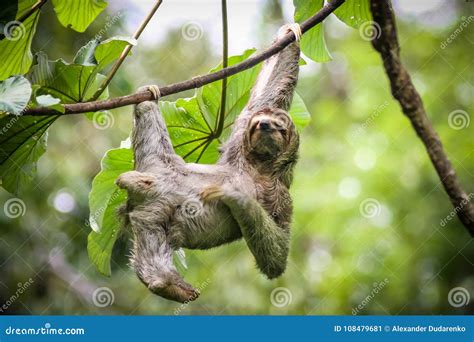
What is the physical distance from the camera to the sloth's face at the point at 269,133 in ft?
14.9

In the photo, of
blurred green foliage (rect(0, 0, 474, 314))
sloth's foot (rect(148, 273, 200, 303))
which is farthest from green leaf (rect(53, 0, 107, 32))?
blurred green foliage (rect(0, 0, 474, 314))

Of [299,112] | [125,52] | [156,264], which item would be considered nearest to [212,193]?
[156,264]

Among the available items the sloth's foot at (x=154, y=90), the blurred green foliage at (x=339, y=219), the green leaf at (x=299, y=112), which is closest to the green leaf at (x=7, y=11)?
the sloth's foot at (x=154, y=90)

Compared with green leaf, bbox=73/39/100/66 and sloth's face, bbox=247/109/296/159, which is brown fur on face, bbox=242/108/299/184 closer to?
sloth's face, bbox=247/109/296/159

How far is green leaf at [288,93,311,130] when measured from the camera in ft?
17.8

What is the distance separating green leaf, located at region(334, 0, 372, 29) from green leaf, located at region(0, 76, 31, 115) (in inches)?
112

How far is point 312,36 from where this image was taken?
5.48 m

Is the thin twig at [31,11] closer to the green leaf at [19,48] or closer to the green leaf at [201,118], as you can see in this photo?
the green leaf at [19,48]

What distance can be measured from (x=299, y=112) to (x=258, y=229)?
1563 mm

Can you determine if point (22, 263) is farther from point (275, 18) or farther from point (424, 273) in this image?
point (275, 18)

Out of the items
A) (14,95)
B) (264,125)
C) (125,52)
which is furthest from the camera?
(264,125)

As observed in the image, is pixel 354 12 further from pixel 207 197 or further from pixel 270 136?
pixel 207 197

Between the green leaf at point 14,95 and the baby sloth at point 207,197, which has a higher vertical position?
the green leaf at point 14,95

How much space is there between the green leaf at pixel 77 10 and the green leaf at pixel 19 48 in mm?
263
